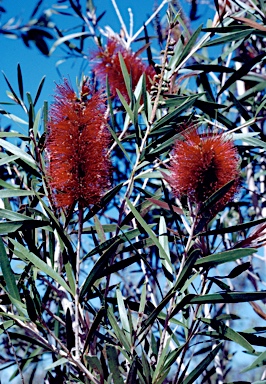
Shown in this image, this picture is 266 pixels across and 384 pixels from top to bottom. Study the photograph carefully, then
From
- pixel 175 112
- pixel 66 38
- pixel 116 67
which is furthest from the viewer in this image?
pixel 66 38

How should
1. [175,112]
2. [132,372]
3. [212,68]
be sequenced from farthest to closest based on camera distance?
1. [212,68]
2. [175,112]
3. [132,372]

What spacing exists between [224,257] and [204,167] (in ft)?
0.47

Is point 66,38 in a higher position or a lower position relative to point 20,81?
higher

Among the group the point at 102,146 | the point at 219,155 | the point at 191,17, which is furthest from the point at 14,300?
the point at 191,17

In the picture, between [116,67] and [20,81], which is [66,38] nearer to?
[116,67]

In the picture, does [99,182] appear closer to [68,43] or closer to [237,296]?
[237,296]

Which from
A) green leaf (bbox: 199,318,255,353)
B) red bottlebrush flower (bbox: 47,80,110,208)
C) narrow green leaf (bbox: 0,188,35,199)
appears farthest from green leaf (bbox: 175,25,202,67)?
green leaf (bbox: 199,318,255,353)

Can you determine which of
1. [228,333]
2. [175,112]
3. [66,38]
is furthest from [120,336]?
[66,38]

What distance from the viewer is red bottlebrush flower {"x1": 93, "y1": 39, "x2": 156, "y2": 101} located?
4.05 ft

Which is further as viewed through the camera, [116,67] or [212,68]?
[116,67]

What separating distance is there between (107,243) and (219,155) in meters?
0.23

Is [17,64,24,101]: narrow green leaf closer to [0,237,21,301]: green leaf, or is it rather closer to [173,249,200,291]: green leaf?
[0,237,21,301]: green leaf

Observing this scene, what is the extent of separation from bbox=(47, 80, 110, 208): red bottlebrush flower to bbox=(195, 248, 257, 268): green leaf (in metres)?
0.20

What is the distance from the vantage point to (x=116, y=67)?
53.0 inches
